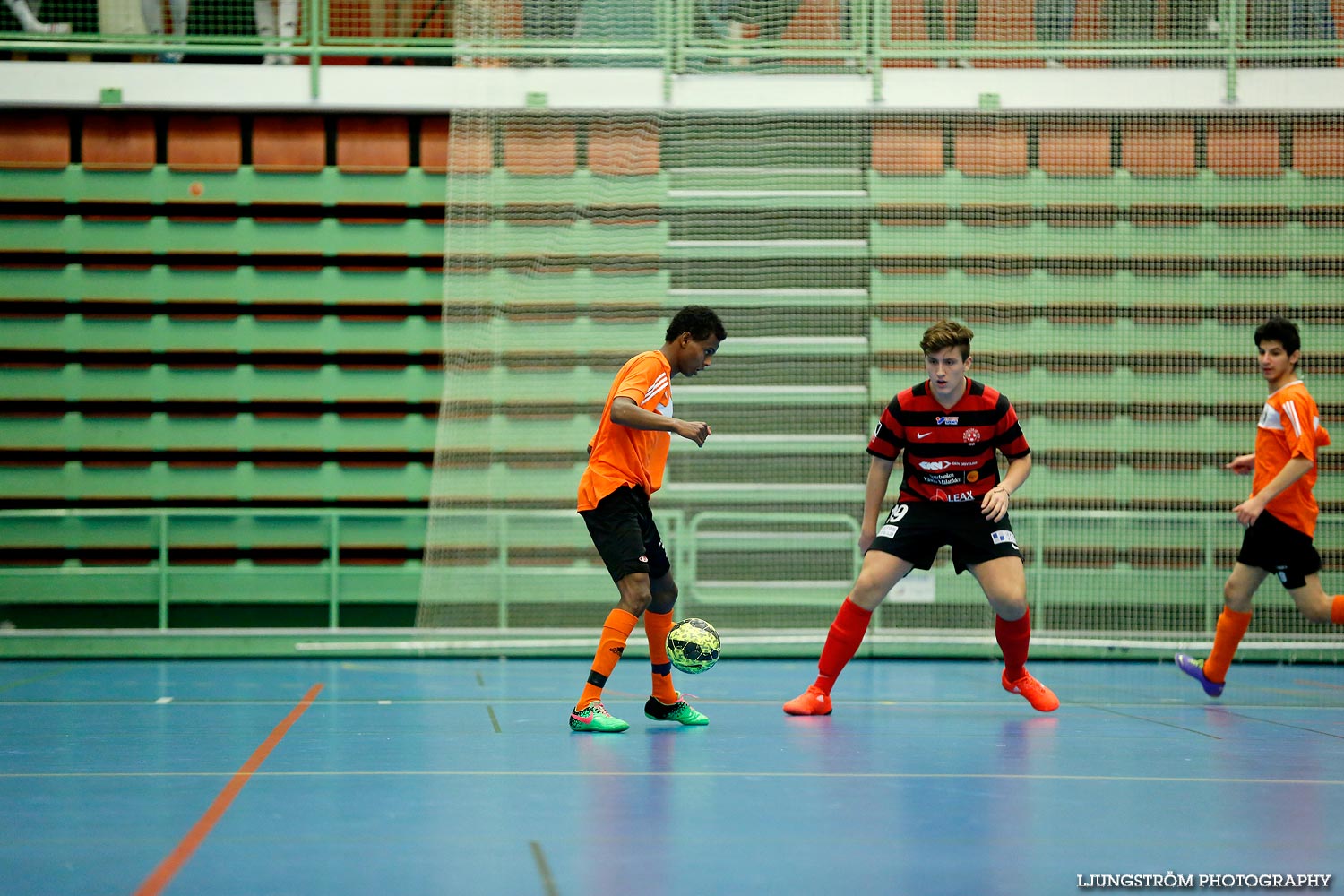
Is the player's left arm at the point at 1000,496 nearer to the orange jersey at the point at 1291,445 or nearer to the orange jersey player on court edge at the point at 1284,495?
the orange jersey player on court edge at the point at 1284,495

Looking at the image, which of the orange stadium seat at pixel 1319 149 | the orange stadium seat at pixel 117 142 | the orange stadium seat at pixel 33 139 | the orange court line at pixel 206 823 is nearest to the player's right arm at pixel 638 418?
the orange court line at pixel 206 823

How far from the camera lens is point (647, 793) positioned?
12.7 ft

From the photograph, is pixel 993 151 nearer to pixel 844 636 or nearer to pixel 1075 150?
pixel 1075 150

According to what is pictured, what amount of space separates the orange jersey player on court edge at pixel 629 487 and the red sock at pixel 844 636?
0.94m

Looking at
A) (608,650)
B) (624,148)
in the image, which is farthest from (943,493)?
(624,148)

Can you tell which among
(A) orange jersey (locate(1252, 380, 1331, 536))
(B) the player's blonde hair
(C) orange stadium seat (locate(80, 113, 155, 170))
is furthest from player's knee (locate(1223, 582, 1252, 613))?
(C) orange stadium seat (locate(80, 113, 155, 170))

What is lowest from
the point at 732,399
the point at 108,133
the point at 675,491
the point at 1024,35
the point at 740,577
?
the point at 740,577

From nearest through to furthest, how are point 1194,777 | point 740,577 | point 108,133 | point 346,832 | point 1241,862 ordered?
1. point 1241,862
2. point 346,832
3. point 1194,777
4. point 740,577
5. point 108,133

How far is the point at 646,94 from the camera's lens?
32.4 ft

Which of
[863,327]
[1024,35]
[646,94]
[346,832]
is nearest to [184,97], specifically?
[646,94]

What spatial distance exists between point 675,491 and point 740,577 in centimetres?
84

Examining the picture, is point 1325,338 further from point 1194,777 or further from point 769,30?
point 1194,777

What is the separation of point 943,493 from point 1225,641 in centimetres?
197

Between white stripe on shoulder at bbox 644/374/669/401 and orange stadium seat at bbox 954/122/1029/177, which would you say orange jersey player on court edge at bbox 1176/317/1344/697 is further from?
orange stadium seat at bbox 954/122/1029/177
